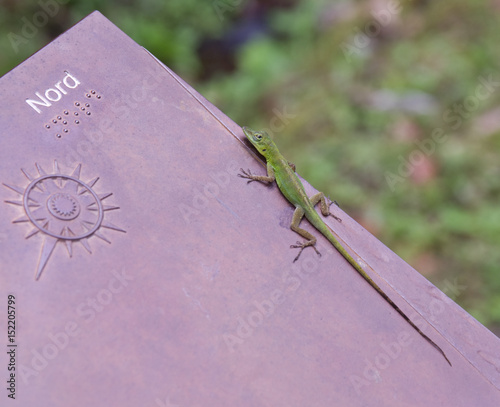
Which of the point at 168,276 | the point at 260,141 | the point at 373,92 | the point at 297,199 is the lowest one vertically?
the point at 168,276

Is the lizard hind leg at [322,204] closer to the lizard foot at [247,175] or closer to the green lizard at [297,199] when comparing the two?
the green lizard at [297,199]

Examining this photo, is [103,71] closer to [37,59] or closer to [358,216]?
[37,59]

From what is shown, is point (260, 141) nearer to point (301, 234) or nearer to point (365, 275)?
point (301, 234)

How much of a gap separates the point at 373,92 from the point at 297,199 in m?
4.16

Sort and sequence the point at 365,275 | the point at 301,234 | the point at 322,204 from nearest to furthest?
the point at 365,275 → the point at 301,234 → the point at 322,204

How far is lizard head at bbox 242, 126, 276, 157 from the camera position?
11.0 feet

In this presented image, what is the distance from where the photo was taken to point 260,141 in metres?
3.48

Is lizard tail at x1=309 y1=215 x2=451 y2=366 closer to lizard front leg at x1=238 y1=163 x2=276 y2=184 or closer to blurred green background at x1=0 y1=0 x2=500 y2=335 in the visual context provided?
lizard front leg at x1=238 y1=163 x2=276 y2=184

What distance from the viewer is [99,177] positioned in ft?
8.66

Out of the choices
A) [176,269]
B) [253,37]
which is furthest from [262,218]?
[253,37]

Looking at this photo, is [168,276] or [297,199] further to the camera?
[297,199]

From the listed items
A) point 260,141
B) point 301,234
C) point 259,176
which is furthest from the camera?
point 260,141

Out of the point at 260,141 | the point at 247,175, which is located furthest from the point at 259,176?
Result: the point at 260,141

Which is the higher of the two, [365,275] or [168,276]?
[365,275]
